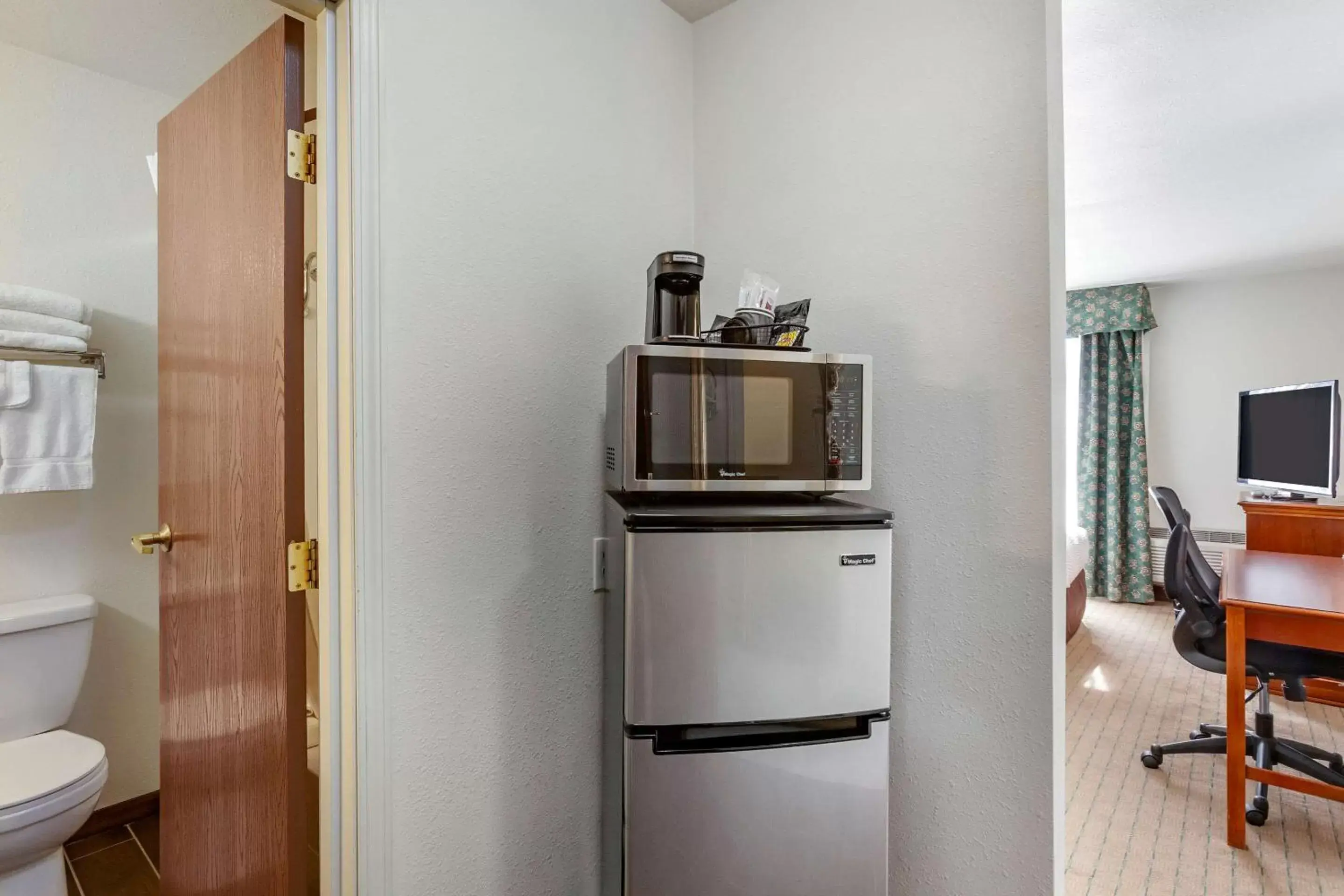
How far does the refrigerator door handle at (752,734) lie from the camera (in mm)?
1157

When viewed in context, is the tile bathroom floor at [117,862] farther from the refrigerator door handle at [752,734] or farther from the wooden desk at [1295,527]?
the wooden desk at [1295,527]

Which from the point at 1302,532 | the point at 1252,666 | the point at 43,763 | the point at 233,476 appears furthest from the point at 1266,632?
the point at 43,763

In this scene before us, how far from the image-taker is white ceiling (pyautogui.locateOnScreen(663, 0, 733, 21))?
5.87 ft

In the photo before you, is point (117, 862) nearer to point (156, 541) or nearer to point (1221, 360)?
point (156, 541)

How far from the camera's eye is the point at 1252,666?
8.34ft

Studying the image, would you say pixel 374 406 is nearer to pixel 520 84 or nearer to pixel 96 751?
pixel 520 84

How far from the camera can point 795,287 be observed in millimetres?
1672

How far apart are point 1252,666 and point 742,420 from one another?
8.50ft

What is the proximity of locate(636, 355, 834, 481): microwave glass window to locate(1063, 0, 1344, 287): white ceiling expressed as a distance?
1577 millimetres

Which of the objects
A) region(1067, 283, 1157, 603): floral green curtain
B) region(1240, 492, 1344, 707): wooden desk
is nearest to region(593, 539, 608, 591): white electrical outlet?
region(1240, 492, 1344, 707): wooden desk

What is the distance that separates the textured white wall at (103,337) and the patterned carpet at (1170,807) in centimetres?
329

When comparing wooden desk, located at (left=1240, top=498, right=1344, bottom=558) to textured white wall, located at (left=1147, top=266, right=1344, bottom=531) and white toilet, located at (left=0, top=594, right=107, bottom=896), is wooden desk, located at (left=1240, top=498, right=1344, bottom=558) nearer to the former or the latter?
textured white wall, located at (left=1147, top=266, right=1344, bottom=531)

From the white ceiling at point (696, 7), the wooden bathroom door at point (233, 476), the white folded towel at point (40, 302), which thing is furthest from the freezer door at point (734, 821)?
the white folded towel at point (40, 302)

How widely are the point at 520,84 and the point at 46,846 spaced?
87.4 inches
